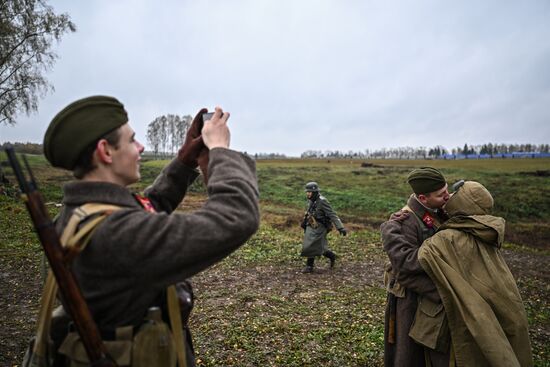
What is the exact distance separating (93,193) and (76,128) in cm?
27

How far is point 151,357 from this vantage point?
1386 millimetres

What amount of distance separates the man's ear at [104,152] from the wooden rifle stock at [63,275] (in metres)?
0.25

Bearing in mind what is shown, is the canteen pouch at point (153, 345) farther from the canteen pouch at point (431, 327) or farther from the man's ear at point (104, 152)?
the canteen pouch at point (431, 327)

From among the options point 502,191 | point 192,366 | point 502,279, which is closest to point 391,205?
point 502,191

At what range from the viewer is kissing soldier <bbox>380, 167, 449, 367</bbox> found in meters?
2.97

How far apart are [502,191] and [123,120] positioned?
103ft

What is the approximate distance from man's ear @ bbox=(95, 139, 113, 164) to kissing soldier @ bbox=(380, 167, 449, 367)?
2.55 metres

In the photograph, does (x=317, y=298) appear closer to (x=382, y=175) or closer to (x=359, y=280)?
(x=359, y=280)

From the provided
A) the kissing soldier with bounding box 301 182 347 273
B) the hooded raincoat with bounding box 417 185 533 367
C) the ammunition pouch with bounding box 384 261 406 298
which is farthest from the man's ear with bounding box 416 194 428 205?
the kissing soldier with bounding box 301 182 347 273

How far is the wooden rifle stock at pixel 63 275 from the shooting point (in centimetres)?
127

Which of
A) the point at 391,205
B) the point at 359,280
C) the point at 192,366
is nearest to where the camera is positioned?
the point at 192,366

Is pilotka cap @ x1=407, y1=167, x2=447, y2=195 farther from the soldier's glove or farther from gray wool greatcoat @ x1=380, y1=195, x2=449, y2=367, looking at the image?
the soldier's glove

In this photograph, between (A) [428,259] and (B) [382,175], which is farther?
(B) [382,175]

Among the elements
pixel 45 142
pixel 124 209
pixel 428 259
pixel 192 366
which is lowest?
pixel 192 366
